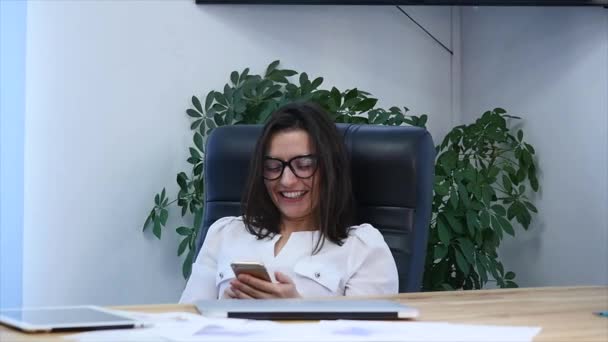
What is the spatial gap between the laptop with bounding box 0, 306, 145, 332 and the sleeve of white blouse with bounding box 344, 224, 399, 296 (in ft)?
3.31

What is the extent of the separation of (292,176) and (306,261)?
0.22 meters

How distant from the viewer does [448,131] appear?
414 cm

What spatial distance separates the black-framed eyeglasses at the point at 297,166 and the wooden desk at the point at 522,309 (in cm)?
71

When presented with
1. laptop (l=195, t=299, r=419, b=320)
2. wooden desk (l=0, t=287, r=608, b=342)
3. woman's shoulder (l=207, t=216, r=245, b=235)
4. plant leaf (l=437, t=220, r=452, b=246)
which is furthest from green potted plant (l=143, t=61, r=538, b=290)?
laptop (l=195, t=299, r=419, b=320)

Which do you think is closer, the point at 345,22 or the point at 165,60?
the point at 165,60

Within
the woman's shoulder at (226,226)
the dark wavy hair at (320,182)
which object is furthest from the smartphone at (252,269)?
the woman's shoulder at (226,226)

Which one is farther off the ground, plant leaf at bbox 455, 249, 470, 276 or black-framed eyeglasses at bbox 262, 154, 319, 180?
black-framed eyeglasses at bbox 262, 154, 319, 180

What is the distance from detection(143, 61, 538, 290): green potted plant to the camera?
346 cm

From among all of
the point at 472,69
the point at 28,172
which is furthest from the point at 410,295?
the point at 472,69

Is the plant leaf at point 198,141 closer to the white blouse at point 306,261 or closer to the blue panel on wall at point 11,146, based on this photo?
the blue panel on wall at point 11,146

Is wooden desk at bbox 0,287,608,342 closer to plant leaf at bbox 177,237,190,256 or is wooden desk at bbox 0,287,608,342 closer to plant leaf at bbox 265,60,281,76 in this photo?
plant leaf at bbox 177,237,190,256

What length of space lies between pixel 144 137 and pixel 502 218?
1.32 metres

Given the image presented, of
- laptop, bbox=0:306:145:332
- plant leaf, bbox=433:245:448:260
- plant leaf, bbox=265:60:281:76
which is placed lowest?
plant leaf, bbox=433:245:448:260

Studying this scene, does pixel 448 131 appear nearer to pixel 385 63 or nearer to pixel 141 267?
pixel 385 63
